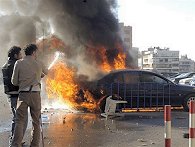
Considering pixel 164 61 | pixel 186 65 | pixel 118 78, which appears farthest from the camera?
pixel 186 65

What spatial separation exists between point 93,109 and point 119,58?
3.64 metres

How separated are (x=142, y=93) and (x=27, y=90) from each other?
743 cm

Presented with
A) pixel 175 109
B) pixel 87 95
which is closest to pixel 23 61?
pixel 87 95

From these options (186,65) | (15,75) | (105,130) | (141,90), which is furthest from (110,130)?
(186,65)

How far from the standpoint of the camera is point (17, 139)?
705cm

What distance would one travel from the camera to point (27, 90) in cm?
698

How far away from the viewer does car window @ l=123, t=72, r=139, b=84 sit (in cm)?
1378

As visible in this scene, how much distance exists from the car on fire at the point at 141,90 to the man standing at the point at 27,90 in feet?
21.4

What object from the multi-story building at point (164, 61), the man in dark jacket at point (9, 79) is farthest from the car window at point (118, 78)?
the multi-story building at point (164, 61)

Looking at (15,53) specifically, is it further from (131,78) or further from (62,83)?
(131,78)

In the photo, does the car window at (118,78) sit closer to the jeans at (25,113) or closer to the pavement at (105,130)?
the pavement at (105,130)

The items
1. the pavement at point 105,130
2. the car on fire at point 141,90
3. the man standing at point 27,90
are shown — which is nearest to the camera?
the man standing at point 27,90

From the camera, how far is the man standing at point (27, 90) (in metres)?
7.00

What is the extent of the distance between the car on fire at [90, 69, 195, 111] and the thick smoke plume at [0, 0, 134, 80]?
2120 millimetres
